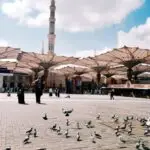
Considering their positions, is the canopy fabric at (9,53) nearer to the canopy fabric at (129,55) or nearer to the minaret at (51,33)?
the canopy fabric at (129,55)

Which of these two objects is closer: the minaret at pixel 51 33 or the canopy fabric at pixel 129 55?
the canopy fabric at pixel 129 55

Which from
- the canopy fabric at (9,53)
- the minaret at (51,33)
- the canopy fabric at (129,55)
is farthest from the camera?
the minaret at (51,33)

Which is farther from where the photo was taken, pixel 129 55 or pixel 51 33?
pixel 51 33

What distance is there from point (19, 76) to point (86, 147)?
58514 millimetres

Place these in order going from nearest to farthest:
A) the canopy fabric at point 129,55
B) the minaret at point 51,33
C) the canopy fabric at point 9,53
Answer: the canopy fabric at point 129,55 → the canopy fabric at point 9,53 → the minaret at point 51,33

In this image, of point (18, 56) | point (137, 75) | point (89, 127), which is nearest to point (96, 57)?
point (137, 75)

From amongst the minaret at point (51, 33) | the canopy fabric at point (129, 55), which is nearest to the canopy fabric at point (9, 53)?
the canopy fabric at point (129, 55)

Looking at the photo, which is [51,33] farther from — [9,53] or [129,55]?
[129,55]

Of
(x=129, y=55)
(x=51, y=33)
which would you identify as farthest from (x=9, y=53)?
(x=51, y=33)

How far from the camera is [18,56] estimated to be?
55.0 m

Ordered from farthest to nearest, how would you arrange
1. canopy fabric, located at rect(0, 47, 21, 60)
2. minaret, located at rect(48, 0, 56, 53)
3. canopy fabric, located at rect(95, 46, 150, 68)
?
minaret, located at rect(48, 0, 56, 53)
canopy fabric, located at rect(0, 47, 21, 60)
canopy fabric, located at rect(95, 46, 150, 68)

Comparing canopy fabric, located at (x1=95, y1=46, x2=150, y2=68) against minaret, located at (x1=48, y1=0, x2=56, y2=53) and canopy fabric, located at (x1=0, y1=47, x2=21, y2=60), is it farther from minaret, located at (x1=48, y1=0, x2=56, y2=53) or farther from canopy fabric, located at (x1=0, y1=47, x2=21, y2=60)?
minaret, located at (x1=48, y1=0, x2=56, y2=53)

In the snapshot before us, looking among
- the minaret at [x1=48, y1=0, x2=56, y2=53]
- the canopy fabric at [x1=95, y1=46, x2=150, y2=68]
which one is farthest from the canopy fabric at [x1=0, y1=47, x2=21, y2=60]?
the minaret at [x1=48, y1=0, x2=56, y2=53]

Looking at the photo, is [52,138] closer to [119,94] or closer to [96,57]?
[119,94]
